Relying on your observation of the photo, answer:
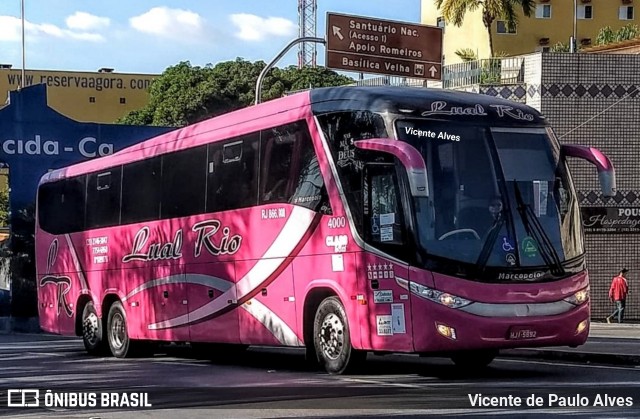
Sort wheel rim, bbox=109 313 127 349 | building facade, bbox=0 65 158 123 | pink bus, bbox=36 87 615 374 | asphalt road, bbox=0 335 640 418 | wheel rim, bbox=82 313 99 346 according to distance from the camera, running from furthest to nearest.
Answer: building facade, bbox=0 65 158 123 < wheel rim, bbox=82 313 99 346 < wheel rim, bbox=109 313 127 349 < pink bus, bbox=36 87 615 374 < asphalt road, bbox=0 335 640 418

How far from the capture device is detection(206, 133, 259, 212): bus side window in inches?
623

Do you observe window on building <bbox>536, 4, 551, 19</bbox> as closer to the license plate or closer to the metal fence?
the metal fence

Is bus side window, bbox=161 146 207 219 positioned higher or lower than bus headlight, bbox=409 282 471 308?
higher

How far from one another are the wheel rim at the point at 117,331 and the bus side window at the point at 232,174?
162 inches

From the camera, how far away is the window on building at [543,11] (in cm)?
7006

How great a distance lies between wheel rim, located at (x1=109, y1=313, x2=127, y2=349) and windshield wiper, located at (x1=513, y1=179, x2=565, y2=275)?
910 cm

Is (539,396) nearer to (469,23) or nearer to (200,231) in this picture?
(200,231)

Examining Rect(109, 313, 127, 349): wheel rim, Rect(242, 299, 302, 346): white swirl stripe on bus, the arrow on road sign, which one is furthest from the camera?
the arrow on road sign

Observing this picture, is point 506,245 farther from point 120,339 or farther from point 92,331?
point 92,331

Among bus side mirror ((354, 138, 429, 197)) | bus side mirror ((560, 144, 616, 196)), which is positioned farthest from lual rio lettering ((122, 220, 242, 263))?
bus side mirror ((560, 144, 616, 196))

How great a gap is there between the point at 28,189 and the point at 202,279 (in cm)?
1741

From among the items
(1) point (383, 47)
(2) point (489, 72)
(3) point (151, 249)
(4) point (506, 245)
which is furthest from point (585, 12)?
(4) point (506, 245)

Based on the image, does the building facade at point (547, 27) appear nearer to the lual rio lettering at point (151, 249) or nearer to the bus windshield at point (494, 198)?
the lual rio lettering at point (151, 249)

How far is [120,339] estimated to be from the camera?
20047mm
